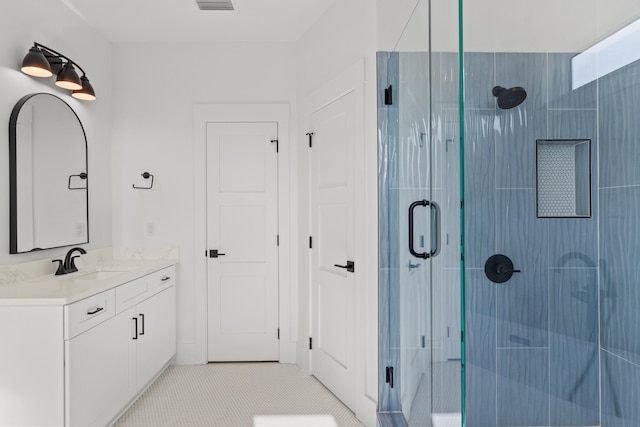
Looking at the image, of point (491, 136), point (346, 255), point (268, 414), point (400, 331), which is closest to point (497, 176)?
point (491, 136)

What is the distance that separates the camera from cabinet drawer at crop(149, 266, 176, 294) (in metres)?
2.92

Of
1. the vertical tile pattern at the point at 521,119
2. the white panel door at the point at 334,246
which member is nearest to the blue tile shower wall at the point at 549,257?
the vertical tile pattern at the point at 521,119

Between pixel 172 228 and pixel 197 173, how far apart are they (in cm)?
52

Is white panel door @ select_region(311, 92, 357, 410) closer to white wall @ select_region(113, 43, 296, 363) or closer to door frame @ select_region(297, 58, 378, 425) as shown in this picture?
door frame @ select_region(297, 58, 378, 425)

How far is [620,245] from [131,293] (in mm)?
2516

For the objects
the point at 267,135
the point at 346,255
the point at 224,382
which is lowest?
the point at 224,382

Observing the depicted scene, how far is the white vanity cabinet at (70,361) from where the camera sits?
1.85 metres

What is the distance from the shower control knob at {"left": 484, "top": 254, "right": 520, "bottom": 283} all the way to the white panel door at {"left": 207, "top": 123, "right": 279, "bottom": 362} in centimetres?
260

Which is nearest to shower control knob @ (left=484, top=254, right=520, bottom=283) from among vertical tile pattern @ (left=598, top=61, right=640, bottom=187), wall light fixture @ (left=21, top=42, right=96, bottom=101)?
vertical tile pattern @ (left=598, top=61, right=640, bottom=187)

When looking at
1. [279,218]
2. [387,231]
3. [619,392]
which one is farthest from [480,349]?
[279,218]

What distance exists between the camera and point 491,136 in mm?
988

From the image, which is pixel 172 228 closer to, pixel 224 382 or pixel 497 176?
pixel 224 382

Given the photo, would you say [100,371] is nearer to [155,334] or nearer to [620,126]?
[155,334]

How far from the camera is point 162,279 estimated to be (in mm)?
3084
